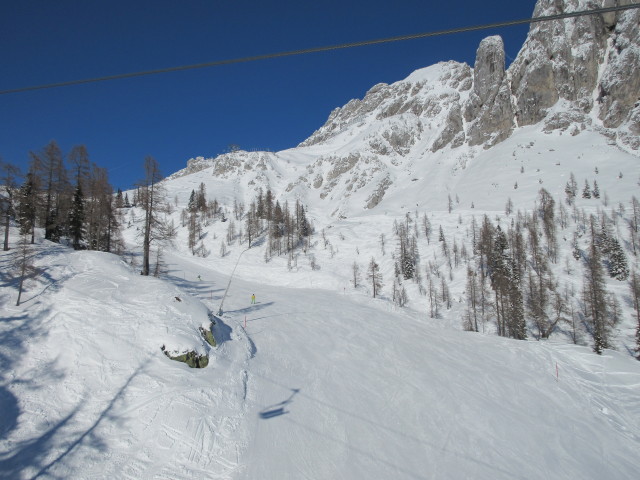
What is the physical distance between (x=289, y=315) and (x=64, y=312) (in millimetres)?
16674

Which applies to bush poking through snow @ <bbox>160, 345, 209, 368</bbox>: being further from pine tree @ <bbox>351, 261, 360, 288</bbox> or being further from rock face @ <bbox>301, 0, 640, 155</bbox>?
rock face @ <bbox>301, 0, 640, 155</bbox>

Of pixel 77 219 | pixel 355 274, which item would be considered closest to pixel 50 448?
pixel 77 219

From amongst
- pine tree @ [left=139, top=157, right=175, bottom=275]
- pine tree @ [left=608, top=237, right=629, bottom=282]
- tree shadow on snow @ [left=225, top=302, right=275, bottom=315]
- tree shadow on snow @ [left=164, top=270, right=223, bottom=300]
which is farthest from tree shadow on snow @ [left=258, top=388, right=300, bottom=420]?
pine tree @ [left=608, top=237, right=629, bottom=282]

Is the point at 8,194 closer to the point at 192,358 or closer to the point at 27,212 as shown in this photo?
the point at 27,212

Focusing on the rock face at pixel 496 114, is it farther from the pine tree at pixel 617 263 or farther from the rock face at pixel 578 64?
the pine tree at pixel 617 263

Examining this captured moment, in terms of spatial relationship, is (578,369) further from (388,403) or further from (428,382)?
(388,403)

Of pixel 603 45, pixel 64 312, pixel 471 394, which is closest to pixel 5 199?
pixel 64 312

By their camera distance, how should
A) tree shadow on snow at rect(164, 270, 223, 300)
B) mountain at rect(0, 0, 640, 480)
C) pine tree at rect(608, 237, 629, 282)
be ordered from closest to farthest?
mountain at rect(0, 0, 640, 480)
tree shadow on snow at rect(164, 270, 223, 300)
pine tree at rect(608, 237, 629, 282)

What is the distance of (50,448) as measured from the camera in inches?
335

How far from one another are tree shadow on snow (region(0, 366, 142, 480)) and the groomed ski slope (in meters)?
0.03

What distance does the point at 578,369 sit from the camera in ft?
74.1

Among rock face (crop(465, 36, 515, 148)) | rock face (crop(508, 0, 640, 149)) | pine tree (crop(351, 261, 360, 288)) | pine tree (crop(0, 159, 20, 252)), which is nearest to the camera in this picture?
pine tree (crop(0, 159, 20, 252))

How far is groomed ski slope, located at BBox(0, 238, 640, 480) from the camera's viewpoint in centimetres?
925

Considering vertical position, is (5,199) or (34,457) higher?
(5,199)
